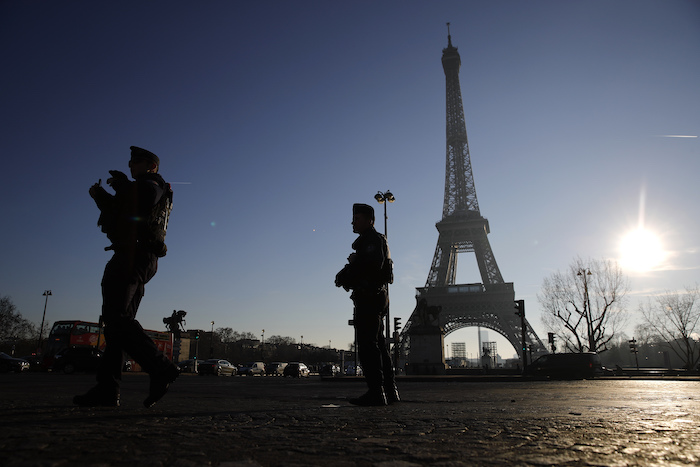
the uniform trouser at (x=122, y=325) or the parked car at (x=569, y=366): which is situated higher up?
the uniform trouser at (x=122, y=325)

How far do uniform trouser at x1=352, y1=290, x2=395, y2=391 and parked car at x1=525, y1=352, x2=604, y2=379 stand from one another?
1958 centimetres

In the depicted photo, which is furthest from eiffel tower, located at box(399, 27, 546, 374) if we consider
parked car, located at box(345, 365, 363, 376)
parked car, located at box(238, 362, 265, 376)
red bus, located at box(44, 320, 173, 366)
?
red bus, located at box(44, 320, 173, 366)

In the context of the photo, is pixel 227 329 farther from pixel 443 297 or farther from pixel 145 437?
pixel 145 437

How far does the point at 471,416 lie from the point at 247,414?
1386mm

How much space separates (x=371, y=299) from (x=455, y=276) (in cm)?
6008

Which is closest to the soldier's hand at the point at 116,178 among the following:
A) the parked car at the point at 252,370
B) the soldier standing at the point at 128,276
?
the soldier standing at the point at 128,276

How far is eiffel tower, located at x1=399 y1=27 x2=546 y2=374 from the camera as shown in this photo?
1971 inches

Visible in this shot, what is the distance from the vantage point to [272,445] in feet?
5.50

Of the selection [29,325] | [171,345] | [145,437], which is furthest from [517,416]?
[29,325]

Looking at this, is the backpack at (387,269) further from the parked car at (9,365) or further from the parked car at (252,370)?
the parked car at (252,370)

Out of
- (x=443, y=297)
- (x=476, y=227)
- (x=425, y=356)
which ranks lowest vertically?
(x=425, y=356)

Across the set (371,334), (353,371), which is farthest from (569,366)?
(353,371)

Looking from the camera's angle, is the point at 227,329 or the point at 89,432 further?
the point at 227,329

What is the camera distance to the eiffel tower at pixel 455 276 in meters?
50.1
